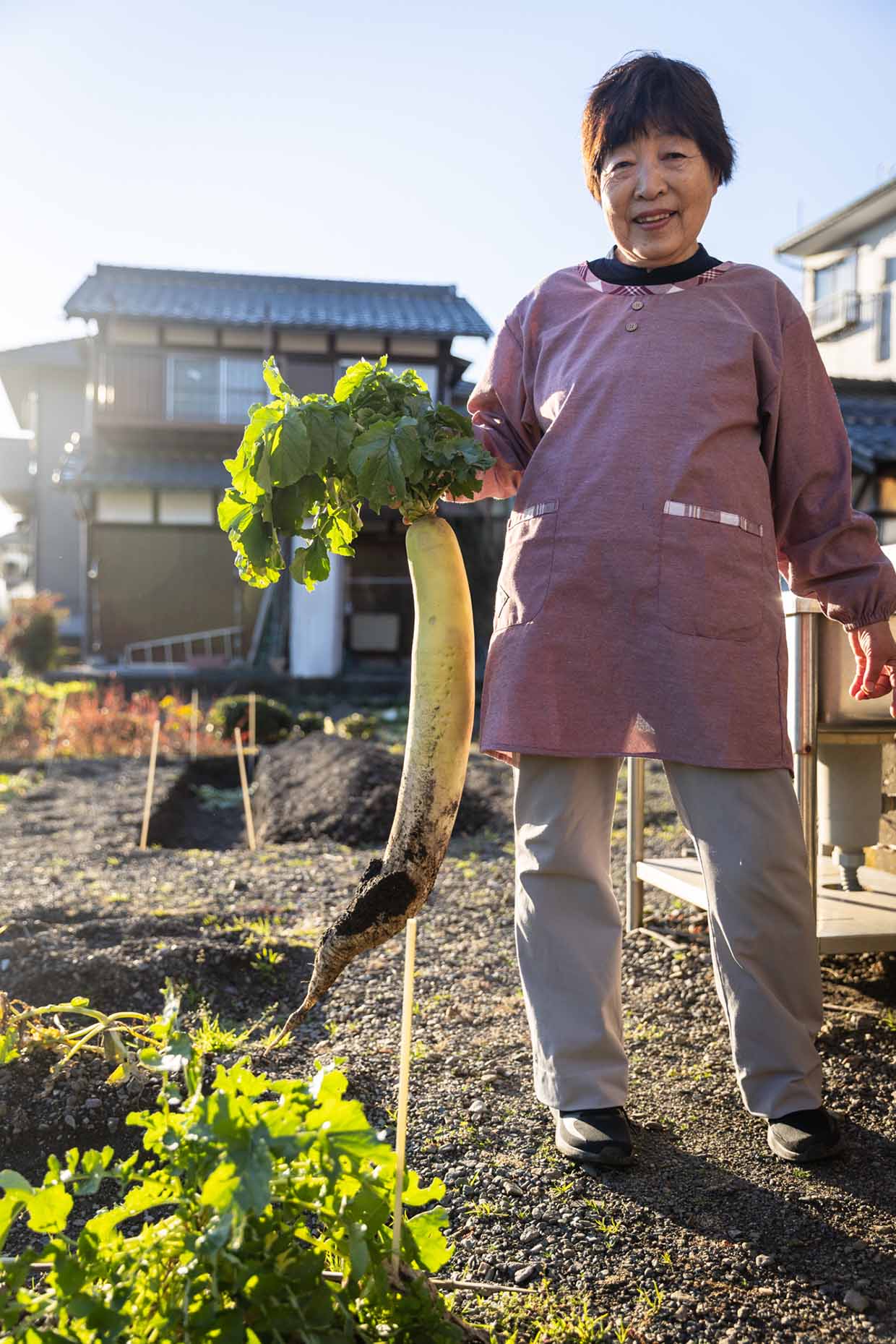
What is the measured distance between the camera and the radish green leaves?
1.67 m

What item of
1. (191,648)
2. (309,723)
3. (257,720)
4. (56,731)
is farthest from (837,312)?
(56,731)

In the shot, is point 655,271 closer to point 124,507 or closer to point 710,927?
point 710,927

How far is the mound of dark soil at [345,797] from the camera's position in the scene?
5473mm

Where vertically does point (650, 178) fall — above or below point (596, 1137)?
above

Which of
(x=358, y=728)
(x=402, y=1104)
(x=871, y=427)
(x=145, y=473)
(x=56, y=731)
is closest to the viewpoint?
(x=402, y=1104)

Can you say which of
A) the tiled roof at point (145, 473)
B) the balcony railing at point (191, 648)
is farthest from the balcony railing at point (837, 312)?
the balcony railing at point (191, 648)

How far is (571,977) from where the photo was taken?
1.90 metres

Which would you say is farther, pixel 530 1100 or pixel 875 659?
pixel 530 1100

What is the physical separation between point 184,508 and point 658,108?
1375cm

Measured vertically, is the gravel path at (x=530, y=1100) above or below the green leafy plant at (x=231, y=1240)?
below

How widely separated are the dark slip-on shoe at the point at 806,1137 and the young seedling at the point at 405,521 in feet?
2.40

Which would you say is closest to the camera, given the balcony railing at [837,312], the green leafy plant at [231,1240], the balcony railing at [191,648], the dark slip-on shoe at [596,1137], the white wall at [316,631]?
the green leafy plant at [231,1240]

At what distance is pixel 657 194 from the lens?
1905mm

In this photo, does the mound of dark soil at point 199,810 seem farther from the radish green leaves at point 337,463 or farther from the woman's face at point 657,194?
the woman's face at point 657,194
